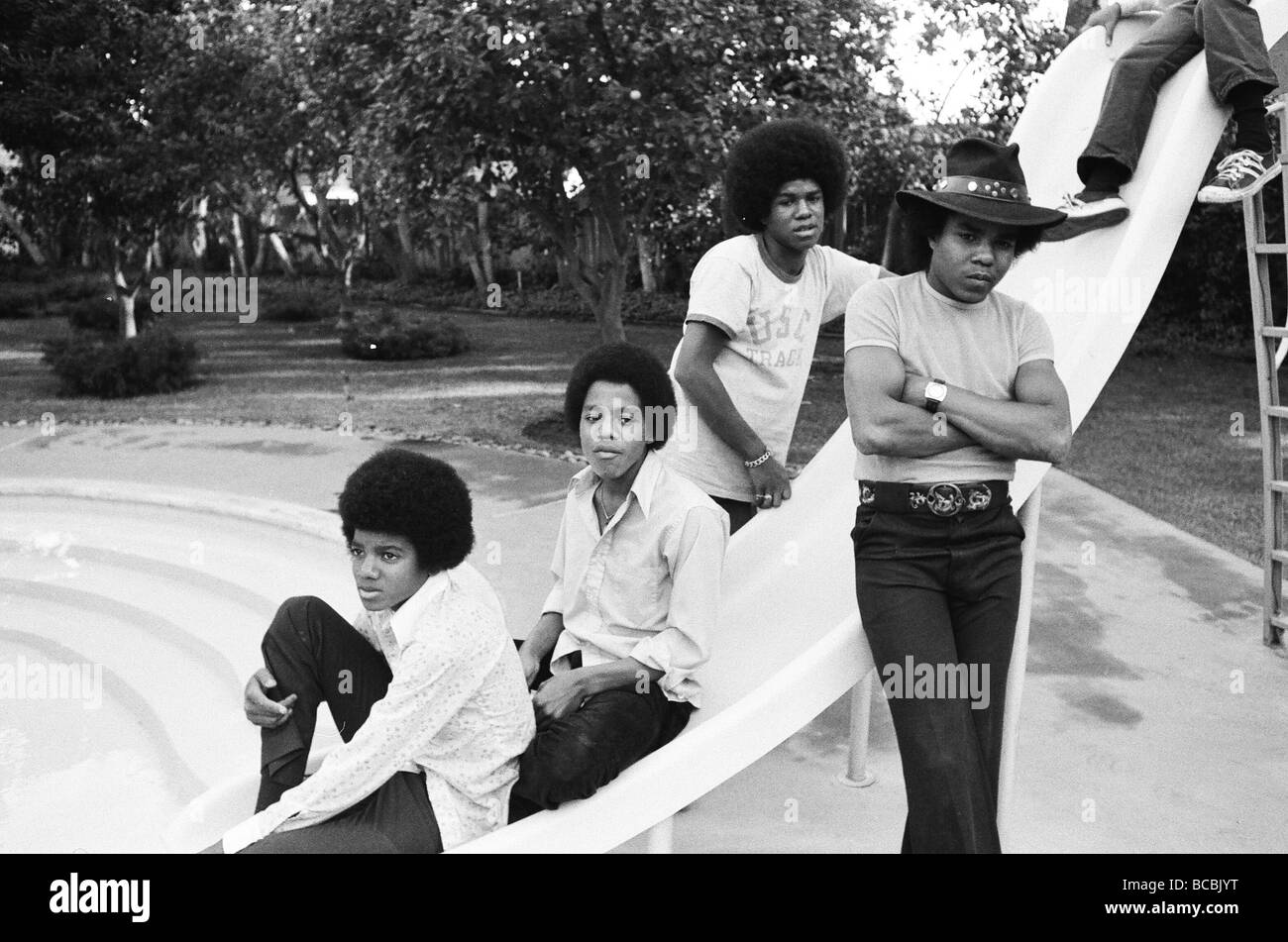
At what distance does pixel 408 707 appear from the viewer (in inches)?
88.2

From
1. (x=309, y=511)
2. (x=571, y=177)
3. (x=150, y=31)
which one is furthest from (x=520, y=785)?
(x=150, y=31)

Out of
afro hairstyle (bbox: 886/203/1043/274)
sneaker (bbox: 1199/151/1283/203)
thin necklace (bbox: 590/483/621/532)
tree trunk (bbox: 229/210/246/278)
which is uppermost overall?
tree trunk (bbox: 229/210/246/278)

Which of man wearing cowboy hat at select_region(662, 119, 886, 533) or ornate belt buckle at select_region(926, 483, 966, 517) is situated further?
man wearing cowboy hat at select_region(662, 119, 886, 533)

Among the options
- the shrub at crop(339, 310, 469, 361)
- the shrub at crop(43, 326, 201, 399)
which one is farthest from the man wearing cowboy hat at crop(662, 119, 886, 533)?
the shrub at crop(339, 310, 469, 361)

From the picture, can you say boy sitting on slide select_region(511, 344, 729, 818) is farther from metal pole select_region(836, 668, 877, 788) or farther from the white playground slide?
metal pole select_region(836, 668, 877, 788)

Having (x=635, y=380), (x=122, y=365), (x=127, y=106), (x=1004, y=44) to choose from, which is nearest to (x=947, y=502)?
(x=635, y=380)

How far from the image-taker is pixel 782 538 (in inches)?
135

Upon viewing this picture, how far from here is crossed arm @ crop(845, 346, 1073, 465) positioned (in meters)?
2.37

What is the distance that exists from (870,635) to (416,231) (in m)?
8.20

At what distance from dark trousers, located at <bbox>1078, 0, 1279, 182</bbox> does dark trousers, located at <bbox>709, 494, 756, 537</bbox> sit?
4.27 feet

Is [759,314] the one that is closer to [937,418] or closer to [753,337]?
[753,337]

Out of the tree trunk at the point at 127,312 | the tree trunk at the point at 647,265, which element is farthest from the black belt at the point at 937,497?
the tree trunk at the point at 647,265

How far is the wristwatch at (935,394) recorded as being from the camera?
7.80 feet

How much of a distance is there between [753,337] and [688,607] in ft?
2.81
